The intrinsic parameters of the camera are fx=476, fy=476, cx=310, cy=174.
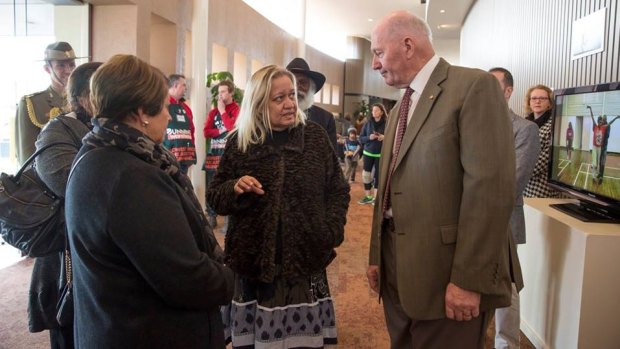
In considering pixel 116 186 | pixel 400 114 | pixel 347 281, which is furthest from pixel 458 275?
pixel 347 281

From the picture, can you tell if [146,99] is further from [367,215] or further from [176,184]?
[367,215]

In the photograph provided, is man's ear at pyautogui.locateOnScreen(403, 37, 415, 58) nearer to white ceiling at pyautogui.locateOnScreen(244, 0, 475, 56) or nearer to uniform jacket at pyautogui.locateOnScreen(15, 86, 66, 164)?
uniform jacket at pyautogui.locateOnScreen(15, 86, 66, 164)

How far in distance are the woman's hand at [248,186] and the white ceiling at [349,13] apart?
8.95 metres

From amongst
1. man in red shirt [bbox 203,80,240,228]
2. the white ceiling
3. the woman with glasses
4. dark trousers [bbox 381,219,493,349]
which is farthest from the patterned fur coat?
the white ceiling

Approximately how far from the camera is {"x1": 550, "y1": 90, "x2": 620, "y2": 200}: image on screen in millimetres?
2342

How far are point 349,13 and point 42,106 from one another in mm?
13994

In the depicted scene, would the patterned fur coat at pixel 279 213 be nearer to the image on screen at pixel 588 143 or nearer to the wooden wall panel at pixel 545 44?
the image on screen at pixel 588 143

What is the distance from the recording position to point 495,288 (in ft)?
4.84

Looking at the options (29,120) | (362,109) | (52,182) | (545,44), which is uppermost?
(362,109)

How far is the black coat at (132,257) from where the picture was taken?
118 centimetres

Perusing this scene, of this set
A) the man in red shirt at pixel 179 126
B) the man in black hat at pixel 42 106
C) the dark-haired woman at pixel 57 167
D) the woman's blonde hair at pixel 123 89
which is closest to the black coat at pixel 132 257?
the woman's blonde hair at pixel 123 89

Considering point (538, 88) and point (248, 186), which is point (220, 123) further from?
point (248, 186)

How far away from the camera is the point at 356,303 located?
3.73 m

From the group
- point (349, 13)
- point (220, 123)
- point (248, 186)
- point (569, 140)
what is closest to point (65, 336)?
point (248, 186)
